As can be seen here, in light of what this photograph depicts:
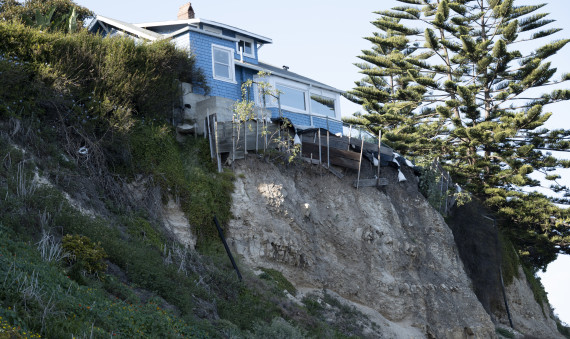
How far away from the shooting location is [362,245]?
21312mm

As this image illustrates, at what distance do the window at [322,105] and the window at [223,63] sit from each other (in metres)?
4.59

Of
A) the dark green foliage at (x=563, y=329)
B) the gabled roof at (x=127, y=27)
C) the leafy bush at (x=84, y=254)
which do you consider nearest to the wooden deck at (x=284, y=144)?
the gabled roof at (x=127, y=27)

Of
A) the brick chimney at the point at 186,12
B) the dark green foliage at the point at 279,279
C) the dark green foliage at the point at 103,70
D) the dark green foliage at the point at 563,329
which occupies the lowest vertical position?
the dark green foliage at the point at 563,329

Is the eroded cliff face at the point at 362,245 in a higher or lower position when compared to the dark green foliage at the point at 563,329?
higher

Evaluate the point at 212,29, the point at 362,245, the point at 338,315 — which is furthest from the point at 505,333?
the point at 212,29

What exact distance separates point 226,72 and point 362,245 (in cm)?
722

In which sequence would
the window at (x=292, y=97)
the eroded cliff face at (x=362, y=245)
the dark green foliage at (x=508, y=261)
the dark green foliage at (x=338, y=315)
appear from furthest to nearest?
the dark green foliage at (x=508, y=261)
the window at (x=292, y=97)
the eroded cliff face at (x=362, y=245)
the dark green foliage at (x=338, y=315)

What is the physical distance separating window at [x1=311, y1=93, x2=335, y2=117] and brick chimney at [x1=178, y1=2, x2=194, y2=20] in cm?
536

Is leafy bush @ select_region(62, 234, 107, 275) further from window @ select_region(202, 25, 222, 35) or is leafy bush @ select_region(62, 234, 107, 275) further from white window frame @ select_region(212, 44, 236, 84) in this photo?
window @ select_region(202, 25, 222, 35)

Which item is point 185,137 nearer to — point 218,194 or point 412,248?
point 218,194

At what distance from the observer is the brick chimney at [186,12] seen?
88.4 ft

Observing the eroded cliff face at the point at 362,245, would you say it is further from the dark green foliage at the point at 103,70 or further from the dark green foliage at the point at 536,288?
the dark green foliage at the point at 536,288

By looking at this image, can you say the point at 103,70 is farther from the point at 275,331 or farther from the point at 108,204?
the point at 275,331

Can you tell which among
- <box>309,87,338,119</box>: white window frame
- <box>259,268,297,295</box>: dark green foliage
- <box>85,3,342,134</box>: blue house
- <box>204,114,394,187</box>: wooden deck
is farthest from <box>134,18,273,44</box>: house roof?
<box>259,268,297,295</box>: dark green foliage
